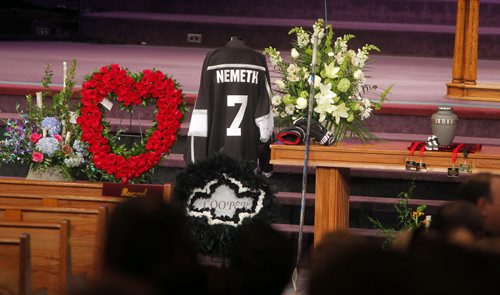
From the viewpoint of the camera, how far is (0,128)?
7.47 m

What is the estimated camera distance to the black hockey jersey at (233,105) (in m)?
6.18

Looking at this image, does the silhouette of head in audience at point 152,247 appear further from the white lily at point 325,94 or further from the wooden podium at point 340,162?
the white lily at point 325,94

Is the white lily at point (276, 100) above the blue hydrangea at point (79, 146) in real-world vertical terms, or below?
above

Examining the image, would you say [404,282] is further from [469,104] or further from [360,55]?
[469,104]

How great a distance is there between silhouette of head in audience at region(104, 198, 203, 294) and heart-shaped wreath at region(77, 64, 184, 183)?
3.94m

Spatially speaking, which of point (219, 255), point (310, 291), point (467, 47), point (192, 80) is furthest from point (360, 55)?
point (310, 291)

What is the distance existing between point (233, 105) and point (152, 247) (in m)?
3.85

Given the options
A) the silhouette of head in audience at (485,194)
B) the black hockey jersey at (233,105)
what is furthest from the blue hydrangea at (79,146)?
the silhouette of head in audience at (485,194)

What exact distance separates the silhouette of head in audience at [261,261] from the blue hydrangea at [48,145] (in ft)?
12.5

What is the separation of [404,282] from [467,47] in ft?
20.6

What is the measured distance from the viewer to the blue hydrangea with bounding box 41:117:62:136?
6.50m

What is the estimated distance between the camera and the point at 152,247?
2.38 metres

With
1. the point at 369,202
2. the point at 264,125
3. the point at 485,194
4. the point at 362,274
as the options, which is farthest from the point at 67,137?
the point at 362,274

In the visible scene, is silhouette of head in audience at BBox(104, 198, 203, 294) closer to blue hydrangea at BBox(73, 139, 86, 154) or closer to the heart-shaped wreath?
the heart-shaped wreath
